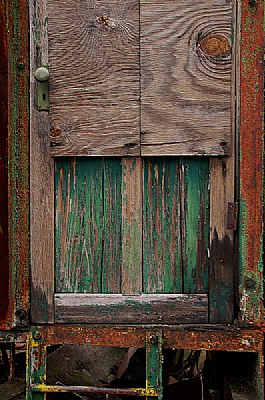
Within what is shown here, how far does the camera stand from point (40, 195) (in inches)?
119

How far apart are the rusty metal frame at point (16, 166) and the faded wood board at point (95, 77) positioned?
161mm

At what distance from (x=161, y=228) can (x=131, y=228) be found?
157mm

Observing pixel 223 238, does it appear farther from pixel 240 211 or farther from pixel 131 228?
pixel 131 228

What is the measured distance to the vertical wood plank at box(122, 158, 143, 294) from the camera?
3.01 meters

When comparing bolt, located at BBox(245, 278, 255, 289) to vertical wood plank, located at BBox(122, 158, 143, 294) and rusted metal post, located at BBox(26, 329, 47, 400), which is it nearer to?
vertical wood plank, located at BBox(122, 158, 143, 294)

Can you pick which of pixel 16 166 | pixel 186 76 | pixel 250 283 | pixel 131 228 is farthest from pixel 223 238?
pixel 16 166

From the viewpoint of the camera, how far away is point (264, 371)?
3037mm

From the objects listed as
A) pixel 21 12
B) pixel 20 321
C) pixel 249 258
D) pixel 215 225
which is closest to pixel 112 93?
pixel 21 12

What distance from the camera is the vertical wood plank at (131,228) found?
301 cm

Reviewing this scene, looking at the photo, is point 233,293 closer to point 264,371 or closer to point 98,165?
point 264,371

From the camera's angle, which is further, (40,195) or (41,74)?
(40,195)

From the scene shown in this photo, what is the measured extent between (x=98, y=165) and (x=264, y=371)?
4.55 feet

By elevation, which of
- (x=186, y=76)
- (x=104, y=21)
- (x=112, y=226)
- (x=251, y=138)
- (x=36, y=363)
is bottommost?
(x=36, y=363)

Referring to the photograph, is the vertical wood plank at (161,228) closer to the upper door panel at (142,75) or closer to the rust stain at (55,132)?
the upper door panel at (142,75)
